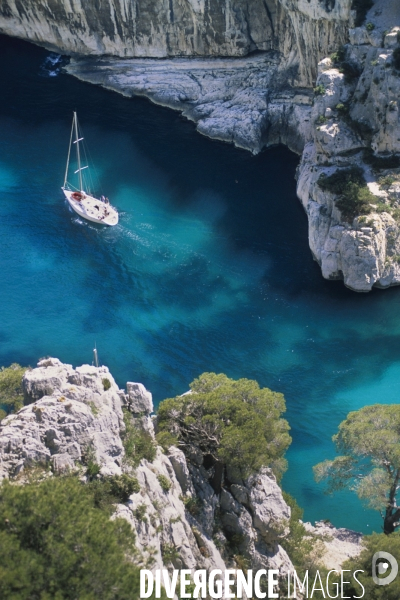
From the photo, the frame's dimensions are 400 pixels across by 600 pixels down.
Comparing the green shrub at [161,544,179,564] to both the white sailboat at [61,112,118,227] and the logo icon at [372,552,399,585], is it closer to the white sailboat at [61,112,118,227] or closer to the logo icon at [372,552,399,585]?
the logo icon at [372,552,399,585]

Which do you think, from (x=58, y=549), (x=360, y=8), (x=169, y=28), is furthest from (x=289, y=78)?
(x=58, y=549)

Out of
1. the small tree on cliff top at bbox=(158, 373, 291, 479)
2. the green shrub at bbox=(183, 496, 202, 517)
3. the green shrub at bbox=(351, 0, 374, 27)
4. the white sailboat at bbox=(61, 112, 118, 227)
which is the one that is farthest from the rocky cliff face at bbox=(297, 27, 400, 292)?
the green shrub at bbox=(183, 496, 202, 517)

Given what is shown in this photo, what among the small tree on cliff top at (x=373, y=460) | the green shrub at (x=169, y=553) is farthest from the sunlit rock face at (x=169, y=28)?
the green shrub at (x=169, y=553)

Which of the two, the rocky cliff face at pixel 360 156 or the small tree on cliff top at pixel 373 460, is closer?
the small tree on cliff top at pixel 373 460

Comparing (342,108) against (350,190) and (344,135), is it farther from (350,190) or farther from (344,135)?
(350,190)

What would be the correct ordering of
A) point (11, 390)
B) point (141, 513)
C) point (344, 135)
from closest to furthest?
point (141, 513), point (11, 390), point (344, 135)

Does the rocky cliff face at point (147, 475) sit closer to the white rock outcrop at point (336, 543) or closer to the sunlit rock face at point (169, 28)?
the white rock outcrop at point (336, 543)

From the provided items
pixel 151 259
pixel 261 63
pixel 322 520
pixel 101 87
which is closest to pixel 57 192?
pixel 151 259
